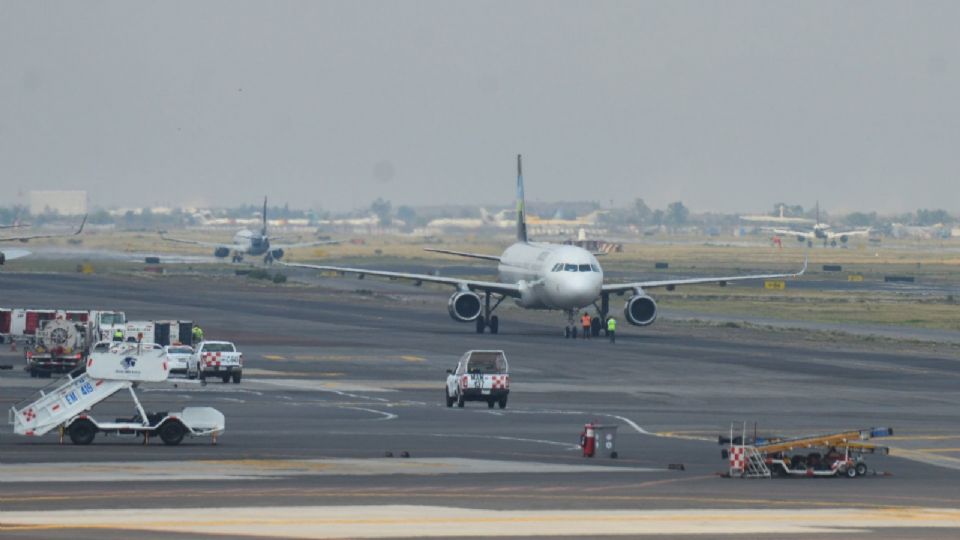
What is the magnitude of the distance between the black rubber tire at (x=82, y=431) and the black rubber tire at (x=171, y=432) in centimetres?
180

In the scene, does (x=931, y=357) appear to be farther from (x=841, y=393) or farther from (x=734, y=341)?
(x=841, y=393)

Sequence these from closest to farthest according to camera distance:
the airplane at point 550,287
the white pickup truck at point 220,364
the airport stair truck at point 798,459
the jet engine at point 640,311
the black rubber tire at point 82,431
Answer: the airport stair truck at point 798,459, the black rubber tire at point 82,431, the white pickup truck at point 220,364, the airplane at point 550,287, the jet engine at point 640,311

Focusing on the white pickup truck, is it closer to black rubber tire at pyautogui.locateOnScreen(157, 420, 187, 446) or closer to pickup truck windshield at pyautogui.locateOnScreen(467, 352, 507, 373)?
pickup truck windshield at pyautogui.locateOnScreen(467, 352, 507, 373)

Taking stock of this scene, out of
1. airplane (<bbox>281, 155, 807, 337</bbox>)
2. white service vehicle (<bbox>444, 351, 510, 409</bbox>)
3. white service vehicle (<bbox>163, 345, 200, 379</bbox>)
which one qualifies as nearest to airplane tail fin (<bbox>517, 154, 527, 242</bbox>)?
airplane (<bbox>281, 155, 807, 337</bbox>)

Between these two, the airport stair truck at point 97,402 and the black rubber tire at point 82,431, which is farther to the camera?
the black rubber tire at point 82,431

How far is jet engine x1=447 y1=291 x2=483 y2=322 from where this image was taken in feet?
325

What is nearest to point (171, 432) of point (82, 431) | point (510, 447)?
point (82, 431)

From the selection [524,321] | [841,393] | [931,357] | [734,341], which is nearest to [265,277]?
[524,321]

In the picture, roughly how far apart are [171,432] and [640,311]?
5434 cm

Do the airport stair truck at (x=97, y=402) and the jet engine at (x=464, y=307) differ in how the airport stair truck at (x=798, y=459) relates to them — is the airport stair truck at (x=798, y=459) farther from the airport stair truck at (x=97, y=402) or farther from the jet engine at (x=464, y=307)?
the jet engine at (x=464, y=307)

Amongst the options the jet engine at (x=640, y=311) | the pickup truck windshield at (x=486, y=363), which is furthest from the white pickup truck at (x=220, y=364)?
the jet engine at (x=640, y=311)

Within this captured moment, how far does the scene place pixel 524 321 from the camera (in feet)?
379

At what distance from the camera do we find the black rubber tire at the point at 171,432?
4816 cm

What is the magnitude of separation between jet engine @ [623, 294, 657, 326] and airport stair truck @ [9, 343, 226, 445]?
176 ft
